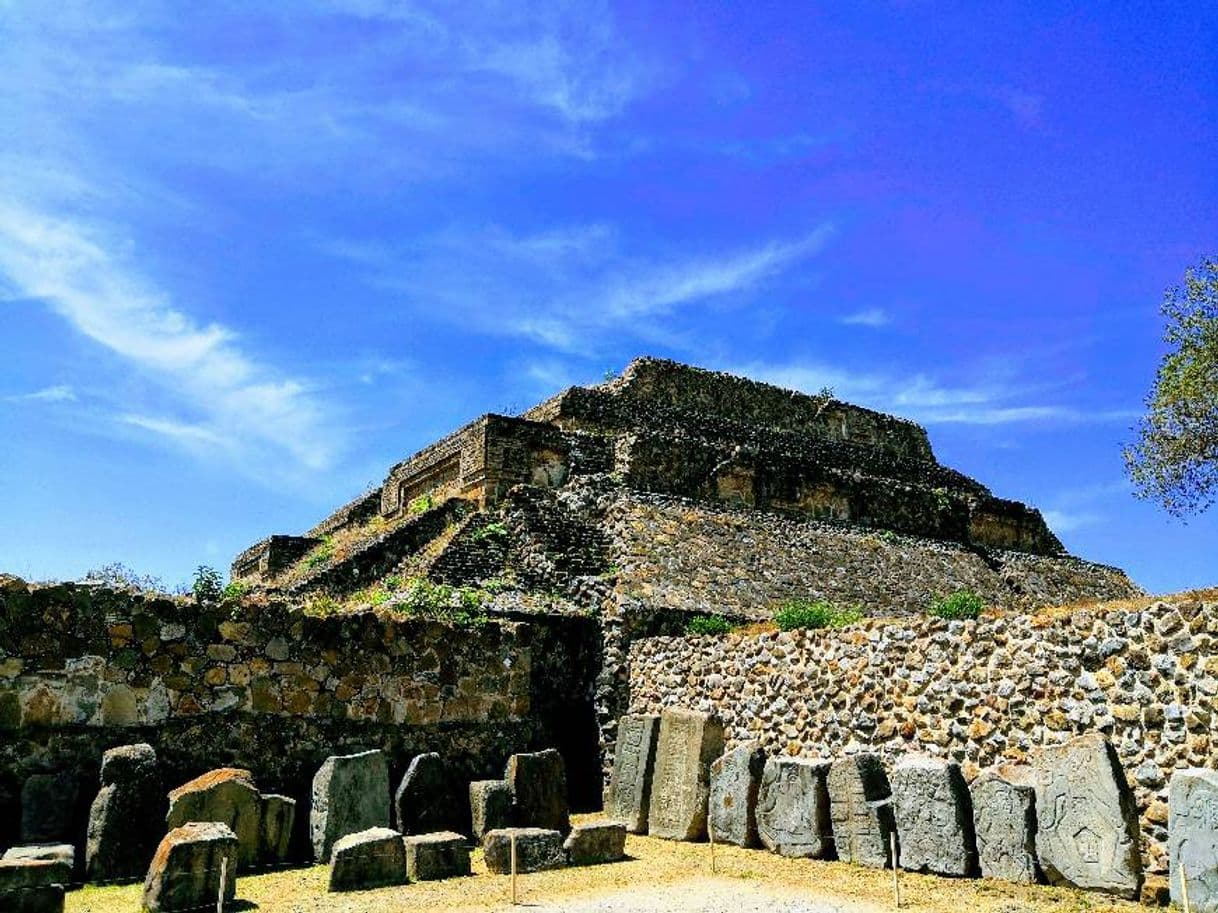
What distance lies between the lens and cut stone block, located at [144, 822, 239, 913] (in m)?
7.66

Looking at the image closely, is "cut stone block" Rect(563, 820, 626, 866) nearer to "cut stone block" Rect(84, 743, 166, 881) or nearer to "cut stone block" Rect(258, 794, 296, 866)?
"cut stone block" Rect(258, 794, 296, 866)

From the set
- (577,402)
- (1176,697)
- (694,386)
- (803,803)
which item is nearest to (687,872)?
(803,803)

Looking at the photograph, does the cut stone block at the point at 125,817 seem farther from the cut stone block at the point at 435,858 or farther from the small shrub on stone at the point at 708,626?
the small shrub on stone at the point at 708,626

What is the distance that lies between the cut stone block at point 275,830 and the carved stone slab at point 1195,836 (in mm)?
7601

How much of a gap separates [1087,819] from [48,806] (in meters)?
8.92

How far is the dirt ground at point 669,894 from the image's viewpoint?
7.88 meters

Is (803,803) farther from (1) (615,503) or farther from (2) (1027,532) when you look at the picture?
(2) (1027,532)

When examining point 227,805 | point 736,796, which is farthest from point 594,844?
point 227,805

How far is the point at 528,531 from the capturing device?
1692 centimetres

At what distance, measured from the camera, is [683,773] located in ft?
38.3

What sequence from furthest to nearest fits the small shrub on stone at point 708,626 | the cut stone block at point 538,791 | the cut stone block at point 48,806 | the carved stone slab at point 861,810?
1. the small shrub on stone at point 708,626
2. the cut stone block at point 538,791
3. the carved stone slab at point 861,810
4. the cut stone block at point 48,806

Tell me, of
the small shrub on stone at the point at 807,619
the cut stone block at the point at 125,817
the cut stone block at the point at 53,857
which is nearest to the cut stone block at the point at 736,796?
the small shrub on stone at the point at 807,619

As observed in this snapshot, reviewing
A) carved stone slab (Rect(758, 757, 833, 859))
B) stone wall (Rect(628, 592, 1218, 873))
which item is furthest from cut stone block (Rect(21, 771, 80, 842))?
stone wall (Rect(628, 592, 1218, 873))

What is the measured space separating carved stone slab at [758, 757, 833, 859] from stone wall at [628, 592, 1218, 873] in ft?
3.28
